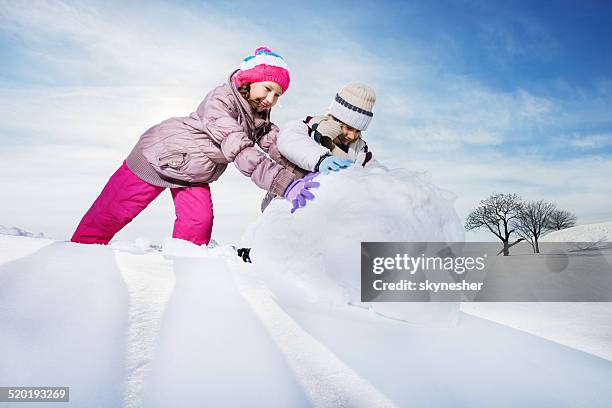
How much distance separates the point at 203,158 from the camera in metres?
2.27

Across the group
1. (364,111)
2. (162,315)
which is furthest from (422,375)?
(364,111)

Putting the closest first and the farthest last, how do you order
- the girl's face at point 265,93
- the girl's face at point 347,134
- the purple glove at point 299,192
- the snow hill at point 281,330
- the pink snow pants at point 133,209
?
the snow hill at point 281,330
the purple glove at point 299,192
the girl's face at point 265,93
the girl's face at point 347,134
the pink snow pants at point 133,209

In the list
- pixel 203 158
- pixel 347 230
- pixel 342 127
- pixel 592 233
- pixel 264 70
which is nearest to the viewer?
pixel 347 230

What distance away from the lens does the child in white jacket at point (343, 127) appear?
2.02 metres

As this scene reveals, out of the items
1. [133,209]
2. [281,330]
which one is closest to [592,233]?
[133,209]

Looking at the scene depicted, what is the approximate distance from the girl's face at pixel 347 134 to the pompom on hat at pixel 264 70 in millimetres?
404

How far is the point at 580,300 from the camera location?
5.90 feet

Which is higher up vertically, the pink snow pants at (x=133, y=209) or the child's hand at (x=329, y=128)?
the child's hand at (x=329, y=128)

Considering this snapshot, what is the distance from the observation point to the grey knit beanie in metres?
2.36

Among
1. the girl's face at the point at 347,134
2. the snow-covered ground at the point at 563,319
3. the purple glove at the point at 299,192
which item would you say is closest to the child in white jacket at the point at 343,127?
the girl's face at the point at 347,134

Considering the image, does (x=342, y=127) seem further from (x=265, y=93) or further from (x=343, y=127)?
(x=265, y=93)

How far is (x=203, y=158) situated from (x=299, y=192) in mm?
908

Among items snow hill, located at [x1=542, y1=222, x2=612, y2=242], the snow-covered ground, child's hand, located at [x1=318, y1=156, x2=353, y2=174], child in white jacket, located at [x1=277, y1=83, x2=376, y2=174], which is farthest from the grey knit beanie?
snow hill, located at [x1=542, y1=222, x2=612, y2=242]

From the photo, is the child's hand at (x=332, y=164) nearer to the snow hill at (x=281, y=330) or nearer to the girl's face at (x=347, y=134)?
the snow hill at (x=281, y=330)
